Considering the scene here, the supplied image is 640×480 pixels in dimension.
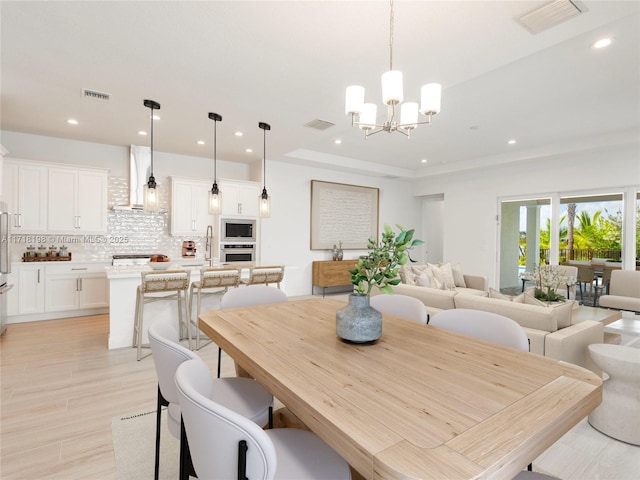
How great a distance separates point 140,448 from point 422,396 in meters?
1.89

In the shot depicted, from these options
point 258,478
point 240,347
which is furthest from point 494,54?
point 258,478

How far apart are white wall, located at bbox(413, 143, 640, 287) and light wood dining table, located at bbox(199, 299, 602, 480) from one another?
594cm

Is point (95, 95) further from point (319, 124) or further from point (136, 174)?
point (319, 124)

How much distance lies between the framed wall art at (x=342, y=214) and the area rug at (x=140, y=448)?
5140 mm

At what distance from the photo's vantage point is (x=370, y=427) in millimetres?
818

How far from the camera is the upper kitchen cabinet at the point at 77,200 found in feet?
15.7

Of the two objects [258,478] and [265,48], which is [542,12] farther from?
[258,478]

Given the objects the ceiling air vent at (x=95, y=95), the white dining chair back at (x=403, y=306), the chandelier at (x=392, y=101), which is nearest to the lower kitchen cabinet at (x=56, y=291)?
the ceiling air vent at (x=95, y=95)

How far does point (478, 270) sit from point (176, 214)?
20.6 ft

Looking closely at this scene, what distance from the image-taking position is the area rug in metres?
1.80

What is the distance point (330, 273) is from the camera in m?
6.98


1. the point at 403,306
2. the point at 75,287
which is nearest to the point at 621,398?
the point at 403,306

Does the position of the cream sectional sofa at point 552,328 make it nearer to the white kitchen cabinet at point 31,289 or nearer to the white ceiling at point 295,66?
the white ceiling at point 295,66

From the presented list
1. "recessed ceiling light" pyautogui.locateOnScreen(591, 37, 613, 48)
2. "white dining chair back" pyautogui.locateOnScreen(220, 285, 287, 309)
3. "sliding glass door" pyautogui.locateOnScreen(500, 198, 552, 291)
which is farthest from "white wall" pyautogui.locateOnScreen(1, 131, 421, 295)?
"recessed ceiling light" pyautogui.locateOnScreen(591, 37, 613, 48)
